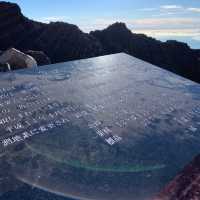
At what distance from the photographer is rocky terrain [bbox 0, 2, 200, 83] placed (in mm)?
12789

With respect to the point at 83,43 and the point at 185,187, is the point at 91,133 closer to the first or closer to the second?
the point at 185,187

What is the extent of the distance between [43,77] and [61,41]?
9.21 m

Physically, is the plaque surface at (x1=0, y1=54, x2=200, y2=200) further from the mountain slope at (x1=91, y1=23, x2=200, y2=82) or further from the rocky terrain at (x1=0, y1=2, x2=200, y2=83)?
the mountain slope at (x1=91, y1=23, x2=200, y2=82)

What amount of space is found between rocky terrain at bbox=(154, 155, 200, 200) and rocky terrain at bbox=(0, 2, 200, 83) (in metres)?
10.0

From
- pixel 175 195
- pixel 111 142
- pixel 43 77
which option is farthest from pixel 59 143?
pixel 43 77

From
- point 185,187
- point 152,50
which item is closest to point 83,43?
point 152,50

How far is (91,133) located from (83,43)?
406 inches

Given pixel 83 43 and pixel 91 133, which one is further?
pixel 83 43

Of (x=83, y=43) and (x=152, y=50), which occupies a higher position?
(x=83, y=43)

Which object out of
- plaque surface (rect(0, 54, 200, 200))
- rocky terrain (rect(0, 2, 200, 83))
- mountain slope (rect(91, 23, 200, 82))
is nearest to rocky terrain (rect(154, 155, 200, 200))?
plaque surface (rect(0, 54, 200, 200))

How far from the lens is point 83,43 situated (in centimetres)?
1288

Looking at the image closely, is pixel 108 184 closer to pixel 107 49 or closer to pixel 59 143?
pixel 59 143

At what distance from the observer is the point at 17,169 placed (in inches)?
89.4

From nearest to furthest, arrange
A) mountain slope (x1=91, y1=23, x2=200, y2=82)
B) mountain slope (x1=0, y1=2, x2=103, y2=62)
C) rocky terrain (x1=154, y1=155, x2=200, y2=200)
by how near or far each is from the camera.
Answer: rocky terrain (x1=154, y1=155, x2=200, y2=200)
mountain slope (x1=0, y1=2, x2=103, y2=62)
mountain slope (x1=91, y1=23, x2=200, y2=82)
